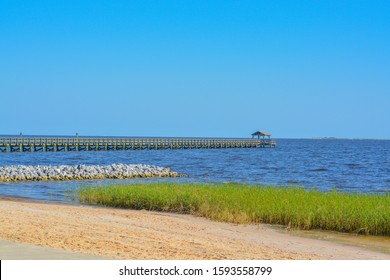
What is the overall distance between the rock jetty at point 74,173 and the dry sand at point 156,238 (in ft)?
61.0

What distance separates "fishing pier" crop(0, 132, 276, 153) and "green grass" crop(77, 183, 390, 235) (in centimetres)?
5637

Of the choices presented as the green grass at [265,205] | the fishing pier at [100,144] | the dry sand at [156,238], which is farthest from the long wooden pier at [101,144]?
the dry sand at [156,238]

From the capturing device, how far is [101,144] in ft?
280

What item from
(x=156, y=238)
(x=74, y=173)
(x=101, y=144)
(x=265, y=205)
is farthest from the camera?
(x=101, y=144)

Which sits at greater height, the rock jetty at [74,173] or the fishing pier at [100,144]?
the fishing pier at [100,144]

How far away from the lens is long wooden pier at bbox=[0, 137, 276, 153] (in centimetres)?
7738

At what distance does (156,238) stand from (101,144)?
7371cm

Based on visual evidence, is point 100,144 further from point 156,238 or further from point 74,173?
point 156,238

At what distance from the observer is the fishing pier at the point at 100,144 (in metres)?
77.4

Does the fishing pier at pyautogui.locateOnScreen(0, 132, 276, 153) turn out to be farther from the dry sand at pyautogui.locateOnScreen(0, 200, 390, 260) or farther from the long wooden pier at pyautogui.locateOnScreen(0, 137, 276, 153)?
the dry sand at pyautogui.locateOnScreen(0, 200, 390, 260)

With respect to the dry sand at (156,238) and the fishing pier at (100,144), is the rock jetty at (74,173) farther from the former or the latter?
the fishing pier at (100,144)

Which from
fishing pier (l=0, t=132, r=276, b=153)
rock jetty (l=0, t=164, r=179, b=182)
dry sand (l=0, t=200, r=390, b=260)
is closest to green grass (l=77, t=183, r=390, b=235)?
dry sand (l=0, t=200, r=390, b=260)

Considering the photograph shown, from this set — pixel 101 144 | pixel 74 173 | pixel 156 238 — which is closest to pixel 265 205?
pixel 156 238
